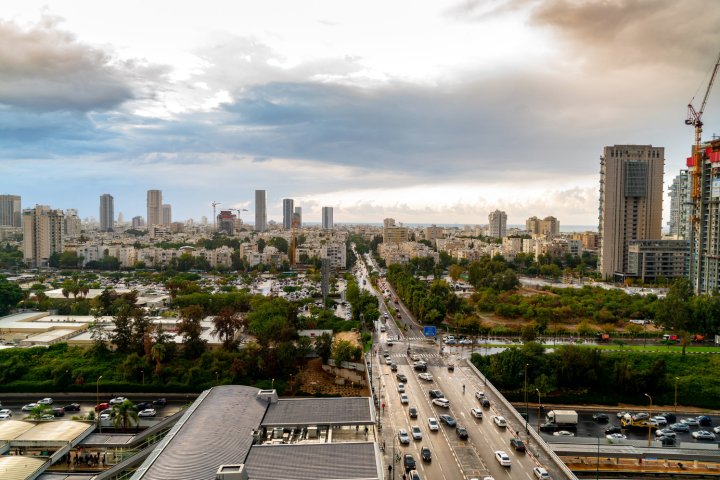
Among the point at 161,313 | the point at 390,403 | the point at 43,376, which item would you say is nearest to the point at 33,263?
the point at 161,313

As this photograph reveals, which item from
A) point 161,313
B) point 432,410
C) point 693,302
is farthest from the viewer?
point 161,313

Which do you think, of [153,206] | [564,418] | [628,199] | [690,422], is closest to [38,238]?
[564,418]

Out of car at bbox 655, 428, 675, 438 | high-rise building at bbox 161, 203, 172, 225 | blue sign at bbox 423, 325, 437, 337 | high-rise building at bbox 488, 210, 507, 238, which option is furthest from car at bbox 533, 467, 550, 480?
high-rise building at bbox 161, 203, 172, 225

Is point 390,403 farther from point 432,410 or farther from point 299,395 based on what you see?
point 299,395

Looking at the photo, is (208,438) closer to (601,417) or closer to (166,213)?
(601,417)

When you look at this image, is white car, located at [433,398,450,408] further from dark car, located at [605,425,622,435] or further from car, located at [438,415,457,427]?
dark car, located at [605,425,622,435]

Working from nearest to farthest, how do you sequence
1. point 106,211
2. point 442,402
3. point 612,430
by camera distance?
1. point 442,402
2. point 612,430
3. point 106,211
